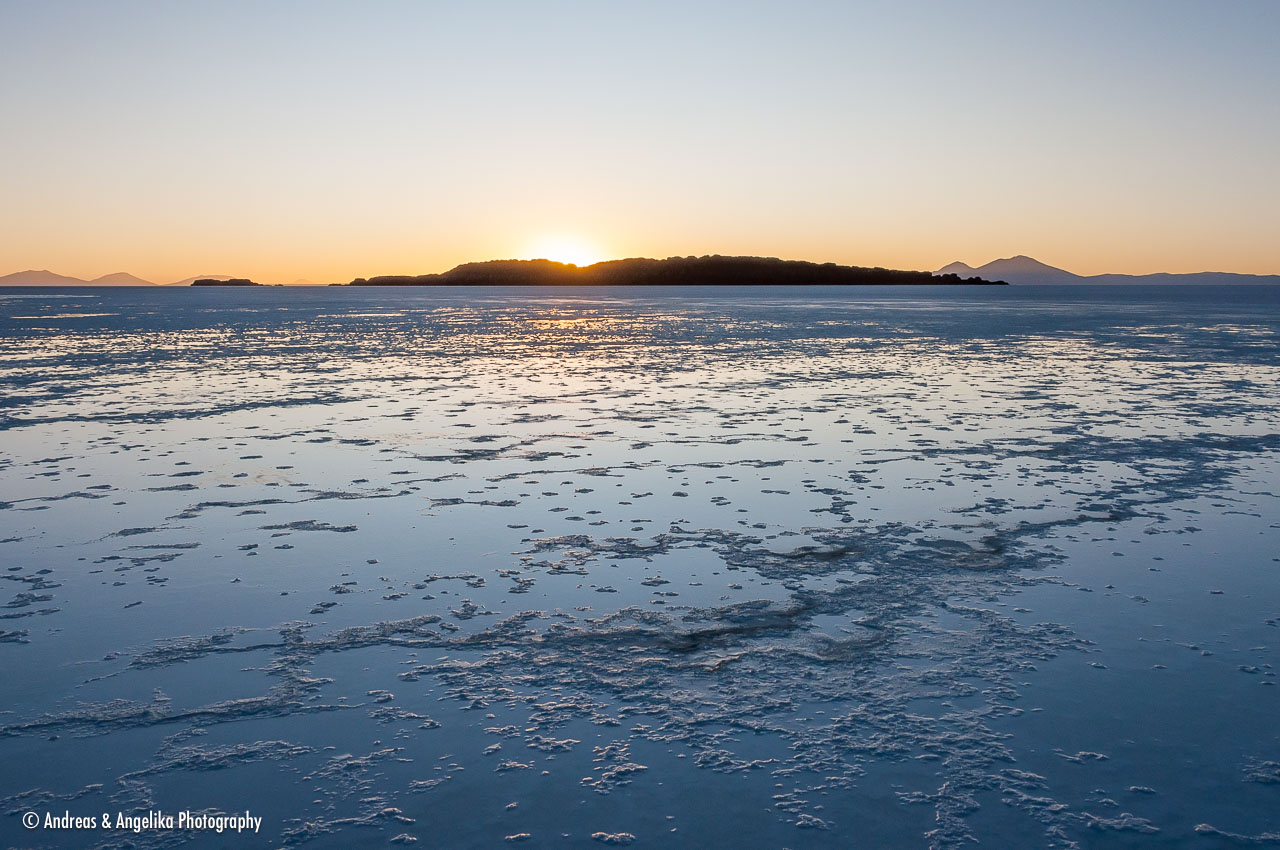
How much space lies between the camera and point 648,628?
5.93m

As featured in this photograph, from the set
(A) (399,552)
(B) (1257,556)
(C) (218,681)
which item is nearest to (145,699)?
(C) (218,681)

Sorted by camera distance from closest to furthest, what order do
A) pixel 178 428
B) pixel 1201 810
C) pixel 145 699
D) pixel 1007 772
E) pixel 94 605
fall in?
pixel 1201 810 < pixel 1007 772 < pixel 145 699 < pixel 94 605 < pixel 178 428

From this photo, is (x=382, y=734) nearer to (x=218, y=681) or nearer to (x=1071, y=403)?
(x=218, y=681)

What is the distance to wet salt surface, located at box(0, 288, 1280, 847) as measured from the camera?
408cm

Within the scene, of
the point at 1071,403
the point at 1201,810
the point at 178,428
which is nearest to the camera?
the point at 1201,810

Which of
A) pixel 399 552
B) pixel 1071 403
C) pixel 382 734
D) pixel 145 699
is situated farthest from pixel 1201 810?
pixel 1071 403

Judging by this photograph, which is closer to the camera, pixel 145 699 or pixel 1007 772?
pixel 1007 772

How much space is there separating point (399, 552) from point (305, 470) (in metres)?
3.53

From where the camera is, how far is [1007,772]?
4254mm

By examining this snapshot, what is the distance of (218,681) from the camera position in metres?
5.20

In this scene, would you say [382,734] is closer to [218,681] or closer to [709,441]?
[218,681]

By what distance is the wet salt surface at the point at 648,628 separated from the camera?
4082 millimetres

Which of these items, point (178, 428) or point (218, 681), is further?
point (178, 428)

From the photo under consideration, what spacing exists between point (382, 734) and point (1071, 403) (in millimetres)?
14099
